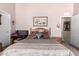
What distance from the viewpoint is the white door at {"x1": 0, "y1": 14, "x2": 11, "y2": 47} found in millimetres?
2916

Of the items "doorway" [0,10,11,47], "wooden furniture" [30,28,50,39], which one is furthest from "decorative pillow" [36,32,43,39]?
"doorway" [0,10,11,47]

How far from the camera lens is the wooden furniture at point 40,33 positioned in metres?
3.20

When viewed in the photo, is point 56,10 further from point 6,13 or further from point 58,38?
point 6,13

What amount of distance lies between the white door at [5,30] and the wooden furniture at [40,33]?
498 millimetres

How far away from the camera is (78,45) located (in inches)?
143

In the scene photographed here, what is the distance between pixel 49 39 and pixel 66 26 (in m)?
0.46

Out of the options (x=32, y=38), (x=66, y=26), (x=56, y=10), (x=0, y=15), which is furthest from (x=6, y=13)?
(x=66, y=26)

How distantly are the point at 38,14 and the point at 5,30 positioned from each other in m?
0.77

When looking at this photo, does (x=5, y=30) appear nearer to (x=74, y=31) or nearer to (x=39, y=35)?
(x=39, y=35)

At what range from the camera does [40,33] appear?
3320 millimetres

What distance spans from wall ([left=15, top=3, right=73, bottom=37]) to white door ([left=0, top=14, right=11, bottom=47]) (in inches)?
9.0

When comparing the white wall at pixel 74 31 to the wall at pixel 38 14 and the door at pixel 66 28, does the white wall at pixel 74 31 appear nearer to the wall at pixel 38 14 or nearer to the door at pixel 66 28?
the door at pixel 66 28

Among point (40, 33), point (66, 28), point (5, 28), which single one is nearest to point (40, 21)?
point (40, 33)

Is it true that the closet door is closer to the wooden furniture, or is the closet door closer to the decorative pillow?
the wooden furniture
